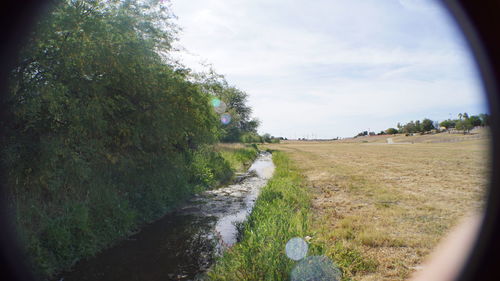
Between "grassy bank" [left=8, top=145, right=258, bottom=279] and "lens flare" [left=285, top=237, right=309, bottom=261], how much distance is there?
4661mm

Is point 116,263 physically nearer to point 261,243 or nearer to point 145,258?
point 145,258

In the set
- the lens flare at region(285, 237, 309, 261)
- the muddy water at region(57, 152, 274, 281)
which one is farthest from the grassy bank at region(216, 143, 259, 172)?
the lens flare at region(285, 237, 309, 261)

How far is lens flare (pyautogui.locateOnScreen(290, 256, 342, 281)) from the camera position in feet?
14.0

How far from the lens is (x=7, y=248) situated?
5004 millimetres

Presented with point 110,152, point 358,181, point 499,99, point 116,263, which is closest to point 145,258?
point 116,263

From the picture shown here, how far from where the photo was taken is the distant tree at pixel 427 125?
4902 inches

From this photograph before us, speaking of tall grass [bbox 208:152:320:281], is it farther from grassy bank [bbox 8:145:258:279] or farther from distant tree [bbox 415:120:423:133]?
distant tree [bbox 415:120:423:133]

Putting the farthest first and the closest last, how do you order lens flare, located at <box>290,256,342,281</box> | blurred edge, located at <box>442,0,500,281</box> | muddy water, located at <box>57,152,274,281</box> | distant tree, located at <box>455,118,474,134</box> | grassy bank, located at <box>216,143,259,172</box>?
distant tree, located at <box>455,118,474,134</box> → grassy bank, located at <box>216,143,259,172</box> → muddy water, located at <box>57,152,274,281</box> → lens flare, located at <box>290,256,342,281</box> → blurred edge, located at <box>442,0,500,281</box>

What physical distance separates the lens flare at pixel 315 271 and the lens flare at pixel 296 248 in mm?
266

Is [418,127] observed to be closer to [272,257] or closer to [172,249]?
[172,249]

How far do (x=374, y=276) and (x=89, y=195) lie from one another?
7074 millimetres

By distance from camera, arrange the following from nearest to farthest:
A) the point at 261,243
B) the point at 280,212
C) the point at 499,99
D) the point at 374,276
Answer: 1. the point at 499,99
2. the point at 374,276
3. the point at 261,243
4. the point at 280,212

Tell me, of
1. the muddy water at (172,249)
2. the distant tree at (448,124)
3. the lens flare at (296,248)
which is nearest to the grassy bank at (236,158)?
the muddy water at (172,249)

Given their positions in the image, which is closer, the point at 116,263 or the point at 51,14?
the point at 51,14
